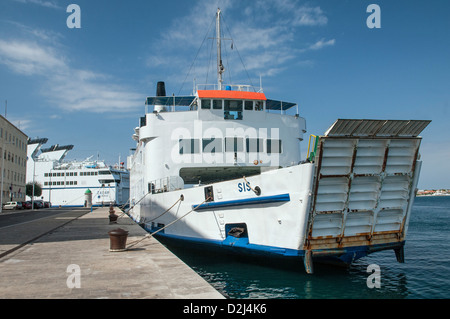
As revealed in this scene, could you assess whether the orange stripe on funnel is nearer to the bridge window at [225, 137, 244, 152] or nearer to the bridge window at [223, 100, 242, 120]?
the bridge window at [223, 100, 242, 120]

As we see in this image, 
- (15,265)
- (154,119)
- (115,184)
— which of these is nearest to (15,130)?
(115,184)

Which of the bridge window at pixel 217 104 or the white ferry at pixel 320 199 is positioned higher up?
the bridge window at pixel 217 104

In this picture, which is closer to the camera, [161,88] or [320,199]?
[320,199]

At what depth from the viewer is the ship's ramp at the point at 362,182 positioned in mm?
8328

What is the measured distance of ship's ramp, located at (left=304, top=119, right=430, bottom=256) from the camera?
8.33 m

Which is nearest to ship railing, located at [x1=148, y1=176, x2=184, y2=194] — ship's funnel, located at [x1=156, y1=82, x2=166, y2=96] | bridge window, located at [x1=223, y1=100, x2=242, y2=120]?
bridge window, located at [x1=223, y1=100, x2=242, y2=120]

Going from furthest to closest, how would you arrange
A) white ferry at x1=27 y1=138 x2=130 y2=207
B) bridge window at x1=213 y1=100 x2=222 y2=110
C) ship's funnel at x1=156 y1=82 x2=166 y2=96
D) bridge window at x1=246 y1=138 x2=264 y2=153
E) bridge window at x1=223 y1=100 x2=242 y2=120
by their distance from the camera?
1. white ferry at x1=27 y1=138 x2=130 y2=207
2. ship's funnel at x1=156 y1=82 x2=166 y2=96
3. bridge window at x1=223 y1=100 x2=242 y2=120
4. bridge window at x1=213 y1=100 x2=222 y2=110
5. bridge window at x1=246 y1=138 x2=264 y2=153

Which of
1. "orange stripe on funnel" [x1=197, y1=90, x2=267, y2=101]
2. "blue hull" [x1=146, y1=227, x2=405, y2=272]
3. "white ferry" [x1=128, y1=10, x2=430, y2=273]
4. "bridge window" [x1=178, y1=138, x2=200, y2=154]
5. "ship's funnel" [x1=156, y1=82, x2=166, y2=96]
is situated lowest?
"blue hull" [x1=146, y1=227, x2=405, y2=272]

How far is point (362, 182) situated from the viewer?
888 cm

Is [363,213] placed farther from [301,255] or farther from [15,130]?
[15,130]

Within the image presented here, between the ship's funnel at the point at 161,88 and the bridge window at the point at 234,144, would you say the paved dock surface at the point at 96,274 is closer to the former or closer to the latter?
the bridge window at the point at 234,144

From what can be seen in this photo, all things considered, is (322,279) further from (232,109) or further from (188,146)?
(232,109)

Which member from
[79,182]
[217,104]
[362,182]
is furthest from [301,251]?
[79,182]

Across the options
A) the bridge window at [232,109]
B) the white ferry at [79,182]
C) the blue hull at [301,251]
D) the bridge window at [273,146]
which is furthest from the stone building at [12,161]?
the blue hull at [301,251]
